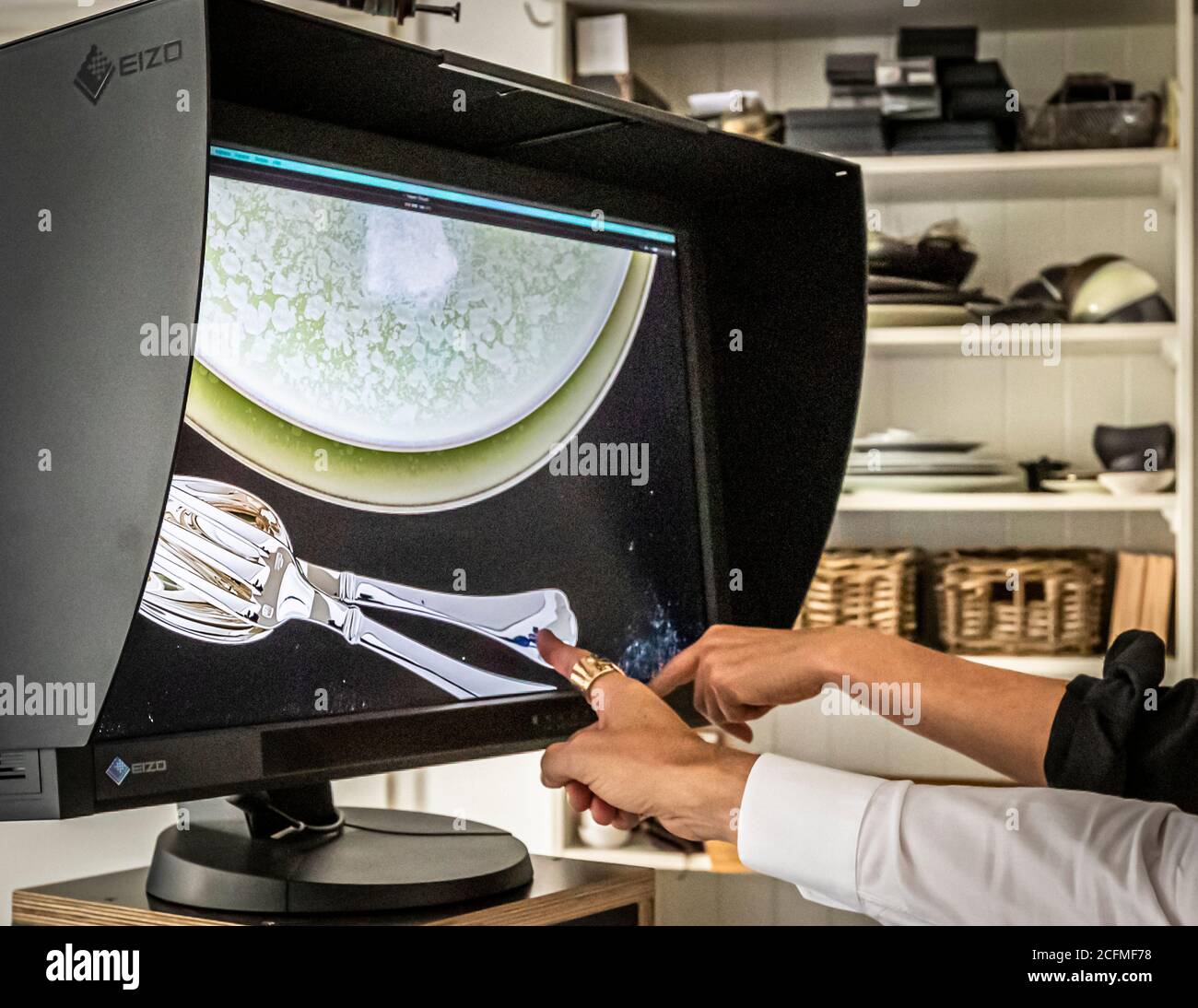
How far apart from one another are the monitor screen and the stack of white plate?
1098 millimetres

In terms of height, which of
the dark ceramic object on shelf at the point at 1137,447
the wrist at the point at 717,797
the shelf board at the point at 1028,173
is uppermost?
the shelf board at the point at 1028,173

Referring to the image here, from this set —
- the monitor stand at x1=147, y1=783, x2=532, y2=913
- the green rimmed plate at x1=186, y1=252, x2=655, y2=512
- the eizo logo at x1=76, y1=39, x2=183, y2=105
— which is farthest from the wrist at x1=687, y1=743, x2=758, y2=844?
the eizo logo at x1=76, y1=39, x2=183, y2=105

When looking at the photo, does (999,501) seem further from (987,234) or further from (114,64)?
(114,64)

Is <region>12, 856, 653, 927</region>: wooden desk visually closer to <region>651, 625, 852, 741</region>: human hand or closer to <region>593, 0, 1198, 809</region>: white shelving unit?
<region>651, 625, 852, 741</region>: human hand

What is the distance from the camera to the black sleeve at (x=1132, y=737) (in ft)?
2.57

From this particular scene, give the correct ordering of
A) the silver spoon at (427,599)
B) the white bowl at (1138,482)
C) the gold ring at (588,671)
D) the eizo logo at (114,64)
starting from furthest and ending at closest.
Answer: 1. the white bowl at (1138,482)
2. the gold ring at (588,671)
3. the silver spoon at (427,599)
4. the eizo logo at (114,64)

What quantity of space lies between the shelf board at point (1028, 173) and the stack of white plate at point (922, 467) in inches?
15.4

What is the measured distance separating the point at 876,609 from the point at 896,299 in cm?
47

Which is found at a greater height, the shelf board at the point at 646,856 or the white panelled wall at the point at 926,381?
the white panelled wall at the point at 926,381

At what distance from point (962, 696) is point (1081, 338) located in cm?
120

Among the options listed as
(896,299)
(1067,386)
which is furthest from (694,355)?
(1067,386)

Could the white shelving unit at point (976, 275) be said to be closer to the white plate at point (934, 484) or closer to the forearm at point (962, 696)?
the white plate at point (934, 484)

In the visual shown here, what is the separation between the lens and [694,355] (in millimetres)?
923

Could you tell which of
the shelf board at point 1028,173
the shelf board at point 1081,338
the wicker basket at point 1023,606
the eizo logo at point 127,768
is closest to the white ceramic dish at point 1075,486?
the wicker basket at point 1023,606
